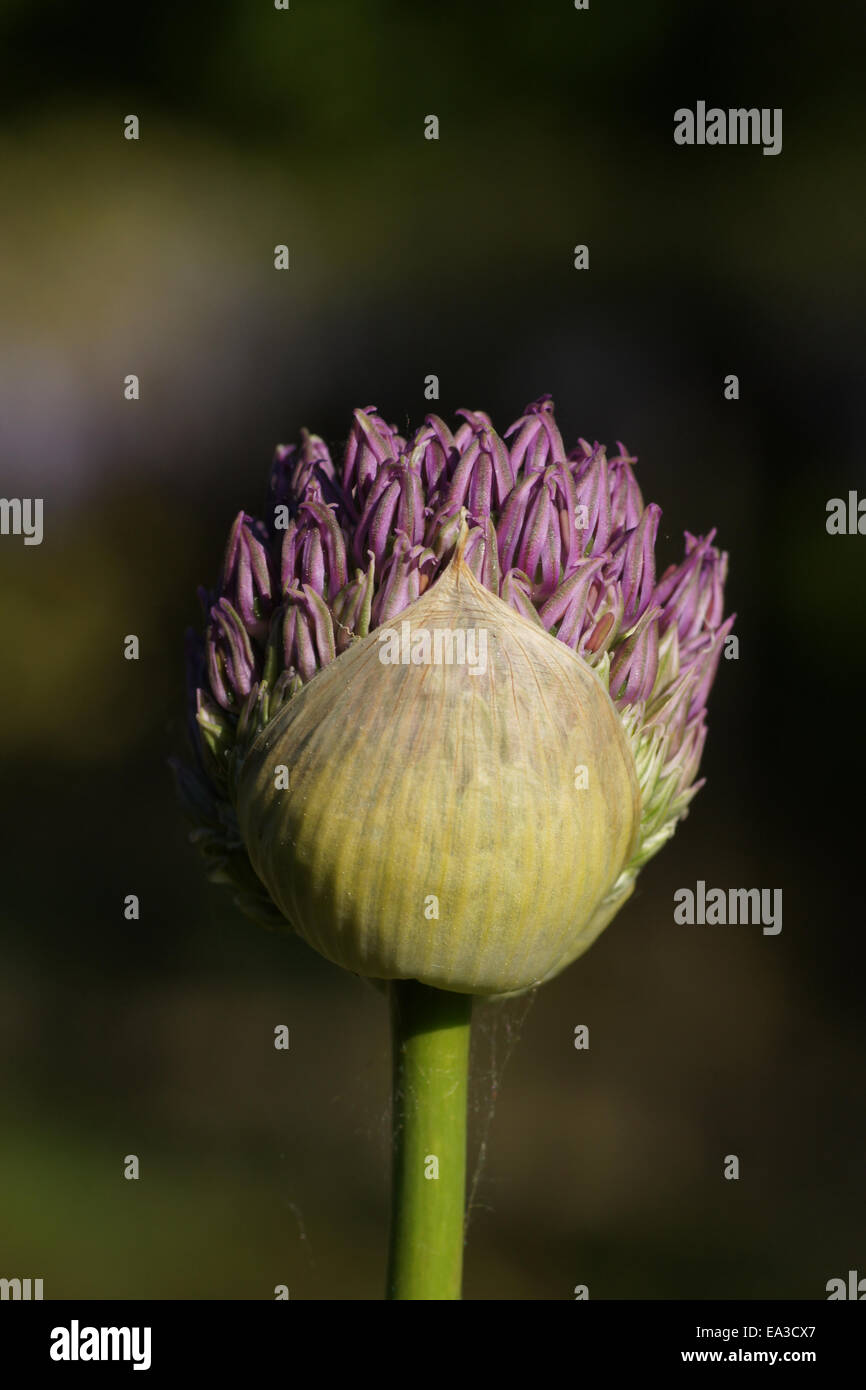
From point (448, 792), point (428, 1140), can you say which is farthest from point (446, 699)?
point (428, 1140)

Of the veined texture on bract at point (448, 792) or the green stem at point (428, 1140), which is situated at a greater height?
the veined texture on bract at point (448, 792)

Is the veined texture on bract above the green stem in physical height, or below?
above

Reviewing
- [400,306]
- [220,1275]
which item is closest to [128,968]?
[220,1275]

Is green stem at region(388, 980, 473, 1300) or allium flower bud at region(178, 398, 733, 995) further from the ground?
allium flower bud at region(178, 398, 733, 995)

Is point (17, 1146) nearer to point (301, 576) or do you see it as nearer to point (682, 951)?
point (682, 951)

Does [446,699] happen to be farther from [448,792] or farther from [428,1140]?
[428,1140]
